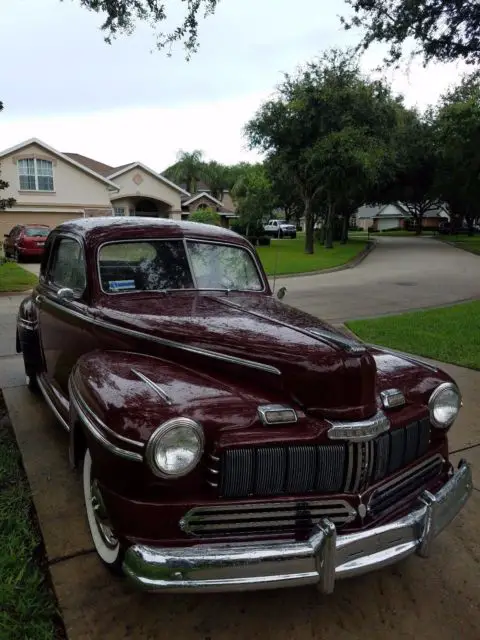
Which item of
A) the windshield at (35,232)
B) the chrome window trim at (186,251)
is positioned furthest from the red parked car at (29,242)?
the chrome window trim at (186,251)

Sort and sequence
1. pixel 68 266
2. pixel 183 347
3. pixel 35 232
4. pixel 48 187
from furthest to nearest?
pixel 48 187, pixel 35 232, pixel 68 266, pixel 183 347

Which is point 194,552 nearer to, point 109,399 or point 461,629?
point 109,399

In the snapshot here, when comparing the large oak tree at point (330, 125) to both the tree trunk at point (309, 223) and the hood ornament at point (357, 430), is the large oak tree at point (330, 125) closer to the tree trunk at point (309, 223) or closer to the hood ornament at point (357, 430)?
the tree trunk at point (309, 223)

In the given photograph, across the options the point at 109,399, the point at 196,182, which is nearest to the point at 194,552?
the point at 109,399

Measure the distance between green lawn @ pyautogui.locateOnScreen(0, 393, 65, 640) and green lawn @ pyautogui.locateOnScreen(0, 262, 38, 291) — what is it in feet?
32.7

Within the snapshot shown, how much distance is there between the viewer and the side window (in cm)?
360

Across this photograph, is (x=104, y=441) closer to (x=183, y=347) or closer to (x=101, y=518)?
(x=101, y=518)

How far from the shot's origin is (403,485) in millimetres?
2459

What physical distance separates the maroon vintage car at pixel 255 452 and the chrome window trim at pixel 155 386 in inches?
0.4

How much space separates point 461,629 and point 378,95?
25.0 m

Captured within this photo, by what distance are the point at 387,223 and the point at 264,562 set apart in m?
85.8

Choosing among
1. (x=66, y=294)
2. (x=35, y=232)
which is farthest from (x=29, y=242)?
(x=66, y=294)

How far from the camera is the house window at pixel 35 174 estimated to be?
94.5 feet

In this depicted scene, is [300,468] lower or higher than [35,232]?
lower
